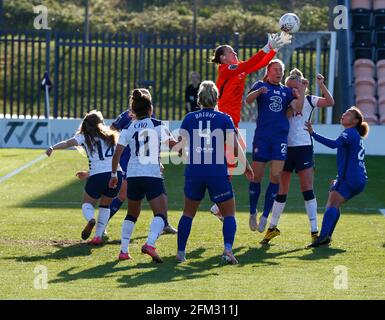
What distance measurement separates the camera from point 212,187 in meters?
11.6

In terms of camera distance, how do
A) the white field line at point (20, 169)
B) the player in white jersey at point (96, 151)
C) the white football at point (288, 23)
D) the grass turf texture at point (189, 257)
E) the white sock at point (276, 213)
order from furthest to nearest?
the white field line at point (20, 169) → the white football at point (288, 23) → the white sock at point (276, 213) → the player in white jersey at point (96, 151) → the grass turf texture at point (189, 257)

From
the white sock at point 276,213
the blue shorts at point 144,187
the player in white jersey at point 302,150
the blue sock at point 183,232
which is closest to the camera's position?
the blue shorts at point 144,187

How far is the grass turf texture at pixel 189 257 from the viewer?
10.1 m

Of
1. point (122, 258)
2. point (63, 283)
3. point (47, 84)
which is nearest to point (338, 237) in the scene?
point (122, 258)

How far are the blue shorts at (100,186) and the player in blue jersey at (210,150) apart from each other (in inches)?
60.9

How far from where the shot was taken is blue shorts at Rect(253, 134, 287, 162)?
1316cm

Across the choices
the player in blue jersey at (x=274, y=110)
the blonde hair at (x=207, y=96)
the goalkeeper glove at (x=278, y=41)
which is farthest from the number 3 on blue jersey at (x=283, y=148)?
the blonde hair at (x=207, y=96)

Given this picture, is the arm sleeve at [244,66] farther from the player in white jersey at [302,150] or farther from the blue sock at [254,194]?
the blue sock at [254,194]

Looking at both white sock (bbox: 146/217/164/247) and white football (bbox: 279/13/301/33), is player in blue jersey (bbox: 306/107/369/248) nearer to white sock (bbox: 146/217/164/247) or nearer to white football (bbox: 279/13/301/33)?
white football (bbox: 279/13/301/33)

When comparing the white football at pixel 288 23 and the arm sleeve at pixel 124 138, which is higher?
the white football at pixel 288 23

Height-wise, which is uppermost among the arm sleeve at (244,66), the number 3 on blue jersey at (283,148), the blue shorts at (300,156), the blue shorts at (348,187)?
the arm sleeve at (244,66)

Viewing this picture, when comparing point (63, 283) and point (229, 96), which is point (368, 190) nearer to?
point (229, 96)
